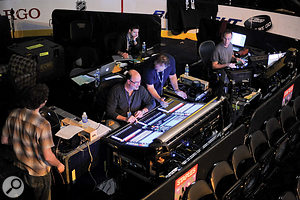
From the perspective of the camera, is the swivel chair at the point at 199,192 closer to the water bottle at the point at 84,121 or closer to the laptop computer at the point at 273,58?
the water bottle at the point at 84,121

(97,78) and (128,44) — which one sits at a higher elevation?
(128,44)

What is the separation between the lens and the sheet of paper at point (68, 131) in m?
3.76

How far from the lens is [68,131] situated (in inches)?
151

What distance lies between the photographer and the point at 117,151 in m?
3.65

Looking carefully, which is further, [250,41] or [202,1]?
[202,1]

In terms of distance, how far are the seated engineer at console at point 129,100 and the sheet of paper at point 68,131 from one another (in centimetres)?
60

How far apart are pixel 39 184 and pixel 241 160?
2183 millimetres

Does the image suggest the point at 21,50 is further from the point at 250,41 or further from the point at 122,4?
the point at 250,41

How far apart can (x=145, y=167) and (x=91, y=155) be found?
686mm

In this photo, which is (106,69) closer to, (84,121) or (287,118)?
(84,121)

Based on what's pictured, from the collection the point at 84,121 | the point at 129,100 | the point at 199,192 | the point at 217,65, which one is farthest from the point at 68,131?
the point at 217,65

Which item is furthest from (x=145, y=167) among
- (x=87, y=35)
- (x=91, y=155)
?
(x=87, y=35)

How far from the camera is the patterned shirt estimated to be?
3.36 meters

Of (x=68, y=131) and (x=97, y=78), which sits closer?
(x=68, y=131)
